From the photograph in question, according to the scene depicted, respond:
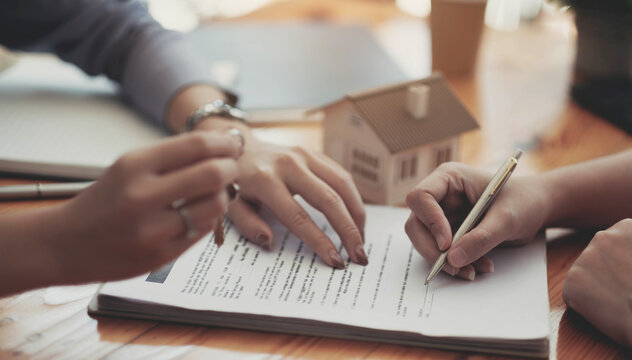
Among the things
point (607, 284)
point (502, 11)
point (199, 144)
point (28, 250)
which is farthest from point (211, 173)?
point (502, 11)

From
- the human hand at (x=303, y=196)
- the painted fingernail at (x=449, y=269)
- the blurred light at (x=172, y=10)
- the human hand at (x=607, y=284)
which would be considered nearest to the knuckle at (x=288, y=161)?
the human hand at (x=303, y=196)

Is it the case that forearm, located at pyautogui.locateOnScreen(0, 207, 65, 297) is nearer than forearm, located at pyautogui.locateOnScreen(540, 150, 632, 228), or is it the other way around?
forearm, located at pyautogui.locateOnScreen(0, 207, 65, 297)

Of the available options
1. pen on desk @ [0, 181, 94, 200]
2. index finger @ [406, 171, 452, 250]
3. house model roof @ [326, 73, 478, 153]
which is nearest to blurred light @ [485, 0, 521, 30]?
house model roof @ [326, 73, 478, 153]

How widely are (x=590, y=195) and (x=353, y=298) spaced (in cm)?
31

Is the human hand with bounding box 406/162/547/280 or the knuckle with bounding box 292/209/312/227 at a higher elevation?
the human hand with bounding box 406/162/547/280

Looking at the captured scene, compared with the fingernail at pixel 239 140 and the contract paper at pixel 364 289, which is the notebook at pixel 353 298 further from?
the fingernail at pixel 239 140

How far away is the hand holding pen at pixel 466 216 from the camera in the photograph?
23.4 inches

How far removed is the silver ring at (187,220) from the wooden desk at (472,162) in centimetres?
13

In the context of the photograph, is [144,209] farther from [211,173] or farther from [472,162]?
[472,162]

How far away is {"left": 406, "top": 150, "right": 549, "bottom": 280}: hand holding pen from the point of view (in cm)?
59

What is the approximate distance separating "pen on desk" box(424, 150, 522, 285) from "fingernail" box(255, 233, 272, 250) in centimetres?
17

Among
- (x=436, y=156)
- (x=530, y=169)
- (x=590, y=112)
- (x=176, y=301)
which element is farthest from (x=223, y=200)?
(x=590, y=112)

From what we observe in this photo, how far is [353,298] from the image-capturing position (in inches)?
22.6

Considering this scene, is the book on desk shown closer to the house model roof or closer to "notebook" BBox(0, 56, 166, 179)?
"notebook" BBox(0, 56, 166, 179)
